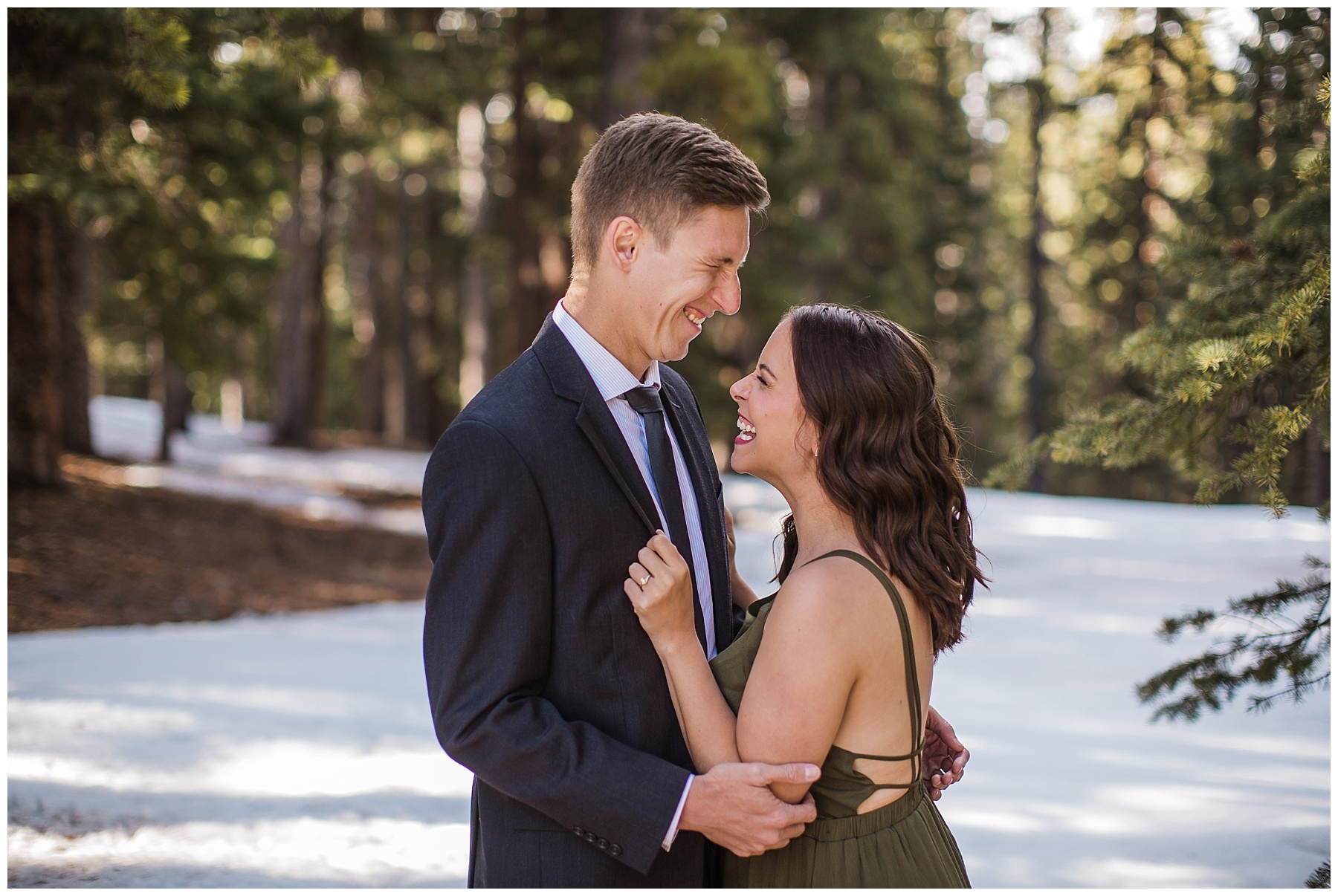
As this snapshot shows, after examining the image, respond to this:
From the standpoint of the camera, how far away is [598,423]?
220 centimetres

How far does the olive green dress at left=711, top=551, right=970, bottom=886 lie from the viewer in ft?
7.32

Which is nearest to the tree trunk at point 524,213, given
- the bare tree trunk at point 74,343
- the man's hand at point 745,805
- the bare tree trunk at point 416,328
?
the bare tree trunk at point 74,343

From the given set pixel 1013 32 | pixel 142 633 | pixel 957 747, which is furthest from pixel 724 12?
pixel 957 747

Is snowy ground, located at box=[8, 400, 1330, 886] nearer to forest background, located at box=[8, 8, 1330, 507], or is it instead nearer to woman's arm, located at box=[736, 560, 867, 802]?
forest background, located at box=[8, 8, 1330, 507]

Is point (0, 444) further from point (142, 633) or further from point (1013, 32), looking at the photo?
point (1013, 32)

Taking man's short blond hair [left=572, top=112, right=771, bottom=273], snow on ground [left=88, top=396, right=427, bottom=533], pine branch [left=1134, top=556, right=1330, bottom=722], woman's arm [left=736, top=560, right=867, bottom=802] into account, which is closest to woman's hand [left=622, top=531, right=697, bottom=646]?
woman's arm [left=736, top=560, right=867, bottom=802]

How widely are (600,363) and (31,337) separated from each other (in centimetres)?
975

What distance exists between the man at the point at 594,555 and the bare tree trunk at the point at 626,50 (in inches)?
435

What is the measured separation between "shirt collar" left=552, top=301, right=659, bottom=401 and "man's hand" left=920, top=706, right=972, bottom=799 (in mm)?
1115

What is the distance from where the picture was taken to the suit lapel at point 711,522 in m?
2.51

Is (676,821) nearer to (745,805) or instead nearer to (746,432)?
(745,805)

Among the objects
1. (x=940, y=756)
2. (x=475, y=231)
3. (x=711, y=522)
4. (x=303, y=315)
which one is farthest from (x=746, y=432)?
(x=303, y=315)

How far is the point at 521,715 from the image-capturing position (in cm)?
196

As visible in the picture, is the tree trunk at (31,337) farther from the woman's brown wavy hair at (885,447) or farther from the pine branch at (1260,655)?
the pine branch at (1260,655)
